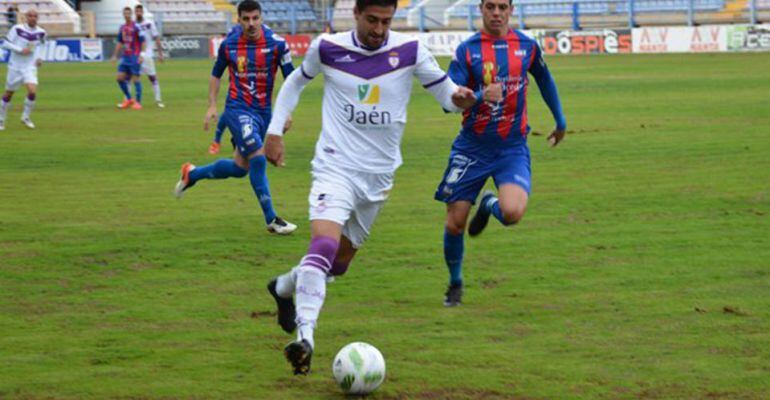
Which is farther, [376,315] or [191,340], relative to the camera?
[376,315]

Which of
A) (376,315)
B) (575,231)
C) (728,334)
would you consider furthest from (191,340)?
(575,231)

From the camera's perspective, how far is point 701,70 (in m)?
38.2

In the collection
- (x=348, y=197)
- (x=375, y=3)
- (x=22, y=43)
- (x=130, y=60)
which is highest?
(x=375, y=3)

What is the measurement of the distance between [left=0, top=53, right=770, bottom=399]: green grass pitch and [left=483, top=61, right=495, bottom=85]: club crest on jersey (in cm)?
159

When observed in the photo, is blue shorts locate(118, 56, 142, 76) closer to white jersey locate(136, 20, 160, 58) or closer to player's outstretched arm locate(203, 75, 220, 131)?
white jersey locate(136, 20, 160, 58)

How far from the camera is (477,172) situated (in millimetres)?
9484

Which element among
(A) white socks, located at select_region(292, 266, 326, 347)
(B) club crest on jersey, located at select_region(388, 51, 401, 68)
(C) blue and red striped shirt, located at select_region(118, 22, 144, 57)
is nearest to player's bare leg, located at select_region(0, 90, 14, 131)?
(C) blue and red striped shirt, located at select_region(118, 22, 144, 57)

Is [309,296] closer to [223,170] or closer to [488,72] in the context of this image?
[488,72]

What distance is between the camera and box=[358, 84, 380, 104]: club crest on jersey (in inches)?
301

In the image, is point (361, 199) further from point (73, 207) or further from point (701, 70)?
point (701, 70)

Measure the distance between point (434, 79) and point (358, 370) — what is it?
203 centimetres

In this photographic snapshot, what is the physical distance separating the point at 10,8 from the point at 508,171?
175 ft

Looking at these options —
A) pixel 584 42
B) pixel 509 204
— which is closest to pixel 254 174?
pixel 509 204

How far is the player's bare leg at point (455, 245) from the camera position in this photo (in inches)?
366
